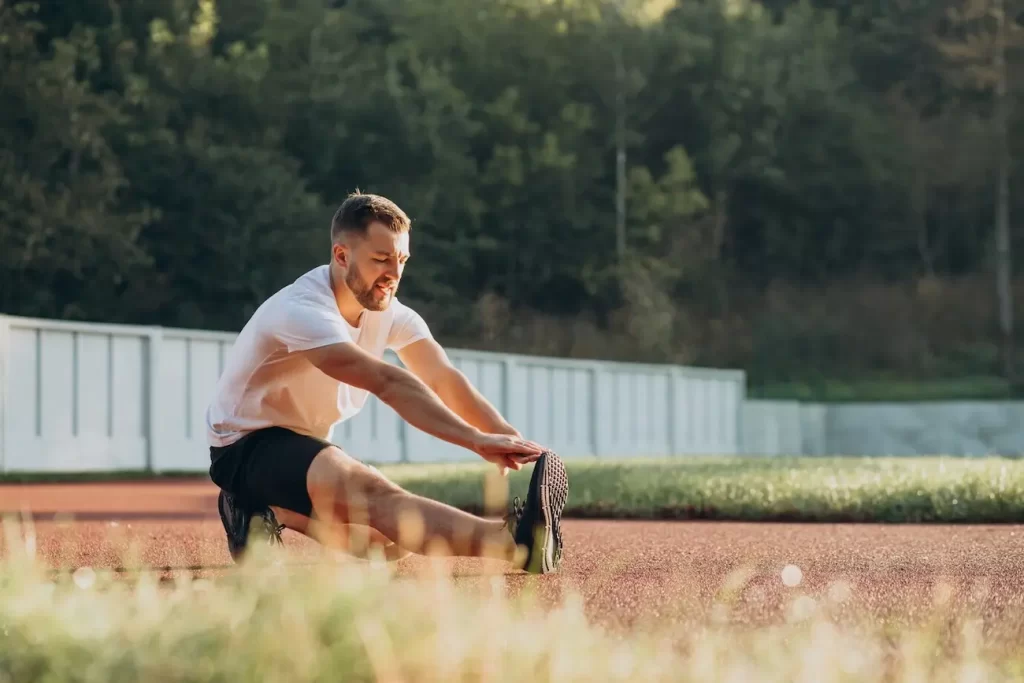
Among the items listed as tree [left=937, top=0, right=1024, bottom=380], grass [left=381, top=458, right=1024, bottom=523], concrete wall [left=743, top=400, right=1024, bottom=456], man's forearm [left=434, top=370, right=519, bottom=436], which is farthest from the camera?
tree [left=937, top=0, right=1024, bottom=380]

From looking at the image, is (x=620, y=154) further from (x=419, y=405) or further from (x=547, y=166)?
(x=419, y=405)

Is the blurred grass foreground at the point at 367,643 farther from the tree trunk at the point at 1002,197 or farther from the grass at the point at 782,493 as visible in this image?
the tree trunk at the point at 1002,197

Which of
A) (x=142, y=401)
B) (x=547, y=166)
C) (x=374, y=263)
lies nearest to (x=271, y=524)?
(x=374, y=263)

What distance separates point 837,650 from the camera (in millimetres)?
2982

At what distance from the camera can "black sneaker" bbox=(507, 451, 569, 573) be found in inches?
180

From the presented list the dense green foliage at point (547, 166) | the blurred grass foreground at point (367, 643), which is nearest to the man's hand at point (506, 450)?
the blurred grass foreground at point (367, 643)

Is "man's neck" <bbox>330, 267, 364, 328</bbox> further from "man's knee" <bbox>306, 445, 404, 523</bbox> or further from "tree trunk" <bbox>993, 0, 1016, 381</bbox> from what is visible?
"tree trunk" <bbox>993, 0, 1016, 381</bbox>

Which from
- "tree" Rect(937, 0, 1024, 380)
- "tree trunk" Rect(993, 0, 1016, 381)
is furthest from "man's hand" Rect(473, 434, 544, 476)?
"tree" Rect(937, 0, 1024, 380)

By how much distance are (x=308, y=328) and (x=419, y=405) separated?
1.35ft

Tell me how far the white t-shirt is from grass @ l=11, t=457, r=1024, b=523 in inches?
157

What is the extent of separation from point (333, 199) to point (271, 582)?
34.4 meters

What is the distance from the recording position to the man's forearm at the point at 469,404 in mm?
5184

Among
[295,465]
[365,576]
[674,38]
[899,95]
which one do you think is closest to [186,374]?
[295,465]

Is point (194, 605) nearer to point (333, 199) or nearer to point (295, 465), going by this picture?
point (295, 465)
